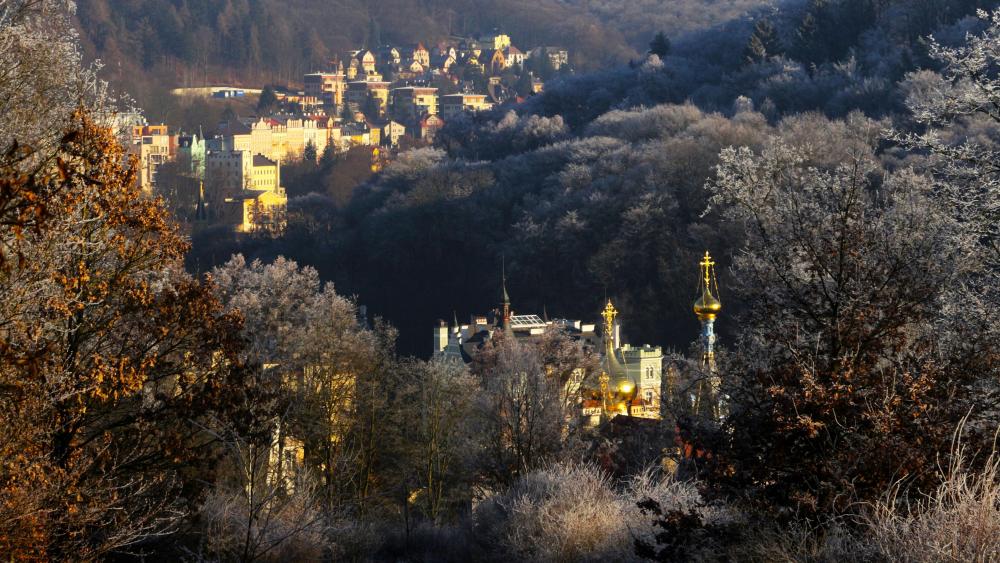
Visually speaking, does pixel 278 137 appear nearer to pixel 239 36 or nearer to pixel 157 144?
pixel 157 144

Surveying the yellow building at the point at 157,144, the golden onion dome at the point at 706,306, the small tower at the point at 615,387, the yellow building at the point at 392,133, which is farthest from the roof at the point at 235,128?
the golden onion dome at the point at 706,306

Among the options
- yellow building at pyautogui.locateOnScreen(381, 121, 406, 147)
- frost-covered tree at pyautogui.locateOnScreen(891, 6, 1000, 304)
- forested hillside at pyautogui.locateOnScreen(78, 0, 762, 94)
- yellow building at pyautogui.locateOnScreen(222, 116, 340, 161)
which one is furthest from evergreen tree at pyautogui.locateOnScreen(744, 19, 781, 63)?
forested hillside at pyautogui.locateOnScreen(78, 0, 762, 94)

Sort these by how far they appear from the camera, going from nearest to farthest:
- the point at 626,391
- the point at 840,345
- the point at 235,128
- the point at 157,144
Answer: the point at 840,345 → the point at 626,391 → the point at 157,144 → the point at 235,128

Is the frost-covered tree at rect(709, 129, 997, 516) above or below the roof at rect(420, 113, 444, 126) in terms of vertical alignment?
below

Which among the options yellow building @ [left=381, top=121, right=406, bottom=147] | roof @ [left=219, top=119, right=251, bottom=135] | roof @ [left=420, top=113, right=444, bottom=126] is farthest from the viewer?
roof @ [left=420, top=113, right=444, bottom=126]

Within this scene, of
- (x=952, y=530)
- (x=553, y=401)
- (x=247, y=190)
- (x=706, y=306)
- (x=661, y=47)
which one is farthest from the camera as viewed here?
(x=247, y=190)

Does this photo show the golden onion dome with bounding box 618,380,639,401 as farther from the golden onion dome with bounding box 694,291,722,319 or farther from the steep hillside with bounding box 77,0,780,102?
the steep hillside with bounding box 77,0,780,102

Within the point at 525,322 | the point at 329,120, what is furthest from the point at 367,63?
the point at 525,322

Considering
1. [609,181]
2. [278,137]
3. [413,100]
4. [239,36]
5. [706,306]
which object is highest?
[239,36]
